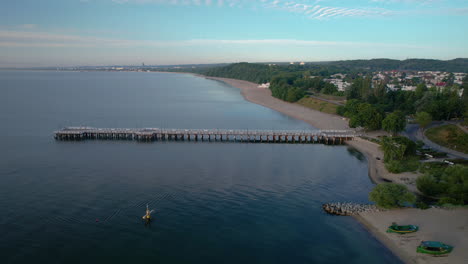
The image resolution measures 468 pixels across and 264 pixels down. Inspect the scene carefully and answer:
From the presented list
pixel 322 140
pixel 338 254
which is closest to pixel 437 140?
pixel 322 140

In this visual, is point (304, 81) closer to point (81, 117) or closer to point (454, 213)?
point (81, 117)

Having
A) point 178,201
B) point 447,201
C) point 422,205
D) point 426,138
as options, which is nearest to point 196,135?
point 178,201

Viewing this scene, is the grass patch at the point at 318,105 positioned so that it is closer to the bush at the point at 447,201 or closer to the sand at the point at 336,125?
the sand at the point at 336,125

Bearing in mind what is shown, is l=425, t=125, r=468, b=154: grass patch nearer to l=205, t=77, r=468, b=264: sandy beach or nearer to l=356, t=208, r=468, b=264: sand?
l=205, t=77, r=468, b=264: sandy beach

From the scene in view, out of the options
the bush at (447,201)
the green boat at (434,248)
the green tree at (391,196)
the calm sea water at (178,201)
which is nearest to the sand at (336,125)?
the calm sea water at (178,201)

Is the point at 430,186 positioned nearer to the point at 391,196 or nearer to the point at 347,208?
the point at 391,196

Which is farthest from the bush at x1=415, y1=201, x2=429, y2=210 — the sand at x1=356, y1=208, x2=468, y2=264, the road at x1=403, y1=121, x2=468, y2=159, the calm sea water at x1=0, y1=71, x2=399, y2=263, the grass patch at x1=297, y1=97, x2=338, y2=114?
the grass patch at x1=297, y1=97, x2=338, y2=114
